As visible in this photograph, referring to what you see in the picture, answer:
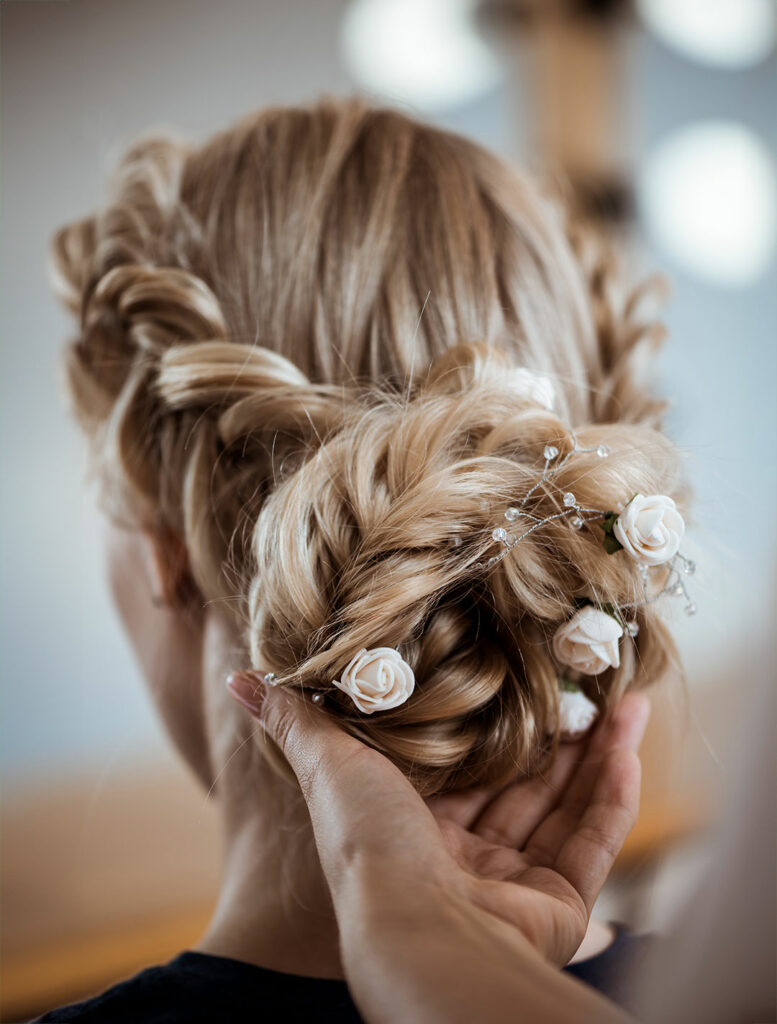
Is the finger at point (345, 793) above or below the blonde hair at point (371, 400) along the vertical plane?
below

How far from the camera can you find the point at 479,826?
56 centimetres

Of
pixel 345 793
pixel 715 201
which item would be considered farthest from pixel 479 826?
pixel 715 201

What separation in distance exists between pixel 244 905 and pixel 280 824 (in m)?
0.07

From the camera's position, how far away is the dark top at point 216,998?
0.61 meters

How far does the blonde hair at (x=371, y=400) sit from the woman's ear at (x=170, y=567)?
20 millimetres

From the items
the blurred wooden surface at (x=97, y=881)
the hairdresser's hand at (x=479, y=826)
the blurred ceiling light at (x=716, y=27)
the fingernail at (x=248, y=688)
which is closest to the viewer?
the hairdresser's hand at (x=479, y=826)

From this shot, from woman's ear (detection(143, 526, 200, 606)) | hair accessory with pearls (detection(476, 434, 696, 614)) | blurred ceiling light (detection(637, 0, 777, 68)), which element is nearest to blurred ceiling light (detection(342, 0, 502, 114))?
blurred ceiling light (detection(637, 0, 777, 68))

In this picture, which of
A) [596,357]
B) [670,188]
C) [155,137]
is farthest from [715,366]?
[155,137]

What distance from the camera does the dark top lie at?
0.61 m

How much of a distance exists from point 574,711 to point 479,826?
4.2 inches

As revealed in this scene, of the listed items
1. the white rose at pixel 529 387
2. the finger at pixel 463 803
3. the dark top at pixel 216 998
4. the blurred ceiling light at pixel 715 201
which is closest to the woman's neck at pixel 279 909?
the dark top at pixel 216 998

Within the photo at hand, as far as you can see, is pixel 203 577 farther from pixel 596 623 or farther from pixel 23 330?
pixel 23 330

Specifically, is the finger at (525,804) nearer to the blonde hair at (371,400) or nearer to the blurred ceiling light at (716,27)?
the blonde hair at (371,400)

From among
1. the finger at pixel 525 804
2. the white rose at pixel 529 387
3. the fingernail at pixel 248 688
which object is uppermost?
the white rose at pixel 529 387
